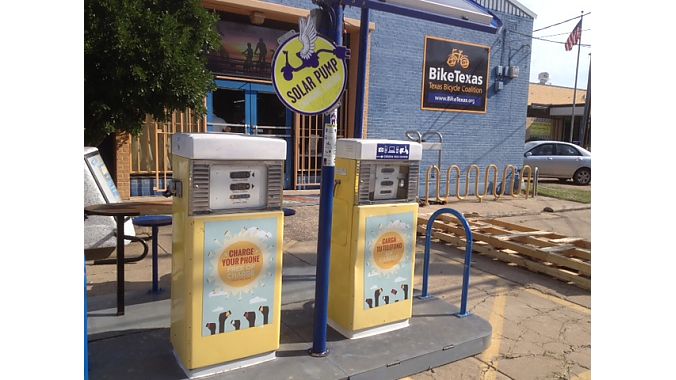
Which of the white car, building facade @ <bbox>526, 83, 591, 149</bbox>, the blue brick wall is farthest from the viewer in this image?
building facade @ <bbox>526, 83, 591, 149</bbox>

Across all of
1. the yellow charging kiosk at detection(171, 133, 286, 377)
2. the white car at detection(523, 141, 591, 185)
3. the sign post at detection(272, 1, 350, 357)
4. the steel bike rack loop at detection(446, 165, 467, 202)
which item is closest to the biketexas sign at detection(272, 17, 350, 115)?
the sign post at detection(272, 1, 350, 357)

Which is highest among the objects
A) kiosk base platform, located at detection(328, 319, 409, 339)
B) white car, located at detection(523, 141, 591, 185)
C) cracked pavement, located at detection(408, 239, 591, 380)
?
white car, located at detection(523, 141, 591, 185)

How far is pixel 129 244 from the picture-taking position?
6555mm

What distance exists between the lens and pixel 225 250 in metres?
3.14

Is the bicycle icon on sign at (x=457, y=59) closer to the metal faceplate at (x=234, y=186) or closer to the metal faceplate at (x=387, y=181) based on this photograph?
the metal faceplate at (x=387, y=181)

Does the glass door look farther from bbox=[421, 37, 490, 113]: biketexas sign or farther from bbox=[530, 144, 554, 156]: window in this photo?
bbox=[530, 144, 554, 156]: window

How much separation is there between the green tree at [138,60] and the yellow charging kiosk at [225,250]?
121 inches

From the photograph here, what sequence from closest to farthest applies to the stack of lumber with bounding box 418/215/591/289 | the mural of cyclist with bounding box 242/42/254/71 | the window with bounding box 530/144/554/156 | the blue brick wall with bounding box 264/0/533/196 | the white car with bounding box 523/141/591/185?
the stack of lumber with bounding box 418/215/591/289
the mural of cyclist with bounding box 242/42/254/71
the blue brick wall with bounding box 264/0/533/196
the white car with bounding box 523/141/591/185
the window with bounding box 530/144/554/156

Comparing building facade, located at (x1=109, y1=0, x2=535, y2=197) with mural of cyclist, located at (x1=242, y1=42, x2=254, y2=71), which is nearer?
building facade, located at (x1=109, y1=0, x2=535, y2=197)

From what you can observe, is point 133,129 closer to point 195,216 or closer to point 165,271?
point 165,271

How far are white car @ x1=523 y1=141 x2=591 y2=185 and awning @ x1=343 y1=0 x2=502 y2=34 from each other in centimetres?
1327

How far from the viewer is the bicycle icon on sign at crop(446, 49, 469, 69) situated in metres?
11.9

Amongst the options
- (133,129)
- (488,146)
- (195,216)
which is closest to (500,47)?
(488,146)

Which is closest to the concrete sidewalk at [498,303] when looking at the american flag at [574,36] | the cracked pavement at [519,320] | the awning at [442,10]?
the cracked pavement at [519,320]
